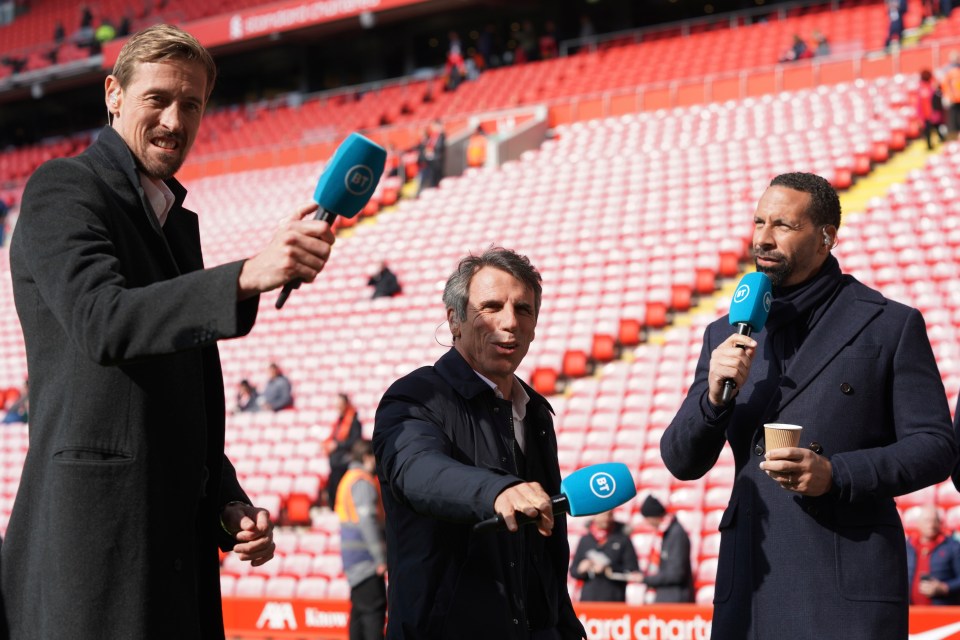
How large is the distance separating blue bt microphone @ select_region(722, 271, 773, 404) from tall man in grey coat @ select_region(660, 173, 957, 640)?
0.10 metres

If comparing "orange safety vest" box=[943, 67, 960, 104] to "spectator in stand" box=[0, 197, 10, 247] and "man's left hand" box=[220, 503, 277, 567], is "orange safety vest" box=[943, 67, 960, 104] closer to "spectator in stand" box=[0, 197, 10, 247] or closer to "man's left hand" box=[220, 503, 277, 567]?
"man's left hand" box=[220, 503, 277, 567]

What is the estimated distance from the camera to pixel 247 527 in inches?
87.0

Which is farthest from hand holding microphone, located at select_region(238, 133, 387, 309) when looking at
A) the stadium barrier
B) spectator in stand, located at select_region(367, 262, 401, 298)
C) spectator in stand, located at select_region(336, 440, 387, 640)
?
spectator in stand, located at select_region(367, 262, 401, 298)

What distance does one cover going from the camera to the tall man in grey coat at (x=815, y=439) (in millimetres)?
2680

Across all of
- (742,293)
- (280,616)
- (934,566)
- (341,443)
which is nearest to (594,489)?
(742,293)

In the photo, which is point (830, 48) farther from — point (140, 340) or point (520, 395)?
point (140, 340)

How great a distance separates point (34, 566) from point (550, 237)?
12.2 metres

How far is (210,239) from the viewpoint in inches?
744

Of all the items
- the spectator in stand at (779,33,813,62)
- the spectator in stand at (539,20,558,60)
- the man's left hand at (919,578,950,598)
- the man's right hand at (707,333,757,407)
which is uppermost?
the spectator in stand at (539,20,558,60)

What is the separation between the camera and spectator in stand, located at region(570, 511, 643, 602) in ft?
23.3

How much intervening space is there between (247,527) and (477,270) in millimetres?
959

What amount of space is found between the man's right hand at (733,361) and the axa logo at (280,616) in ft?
16.8

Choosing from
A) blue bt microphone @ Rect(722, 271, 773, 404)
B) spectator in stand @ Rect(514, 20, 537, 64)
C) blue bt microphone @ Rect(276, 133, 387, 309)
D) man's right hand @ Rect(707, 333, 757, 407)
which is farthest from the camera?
spectator in stand @ Rect(514, 20, 537, 64)

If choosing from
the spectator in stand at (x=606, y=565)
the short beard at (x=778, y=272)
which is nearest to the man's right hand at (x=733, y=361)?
the short beard at (x=778, y=272)
